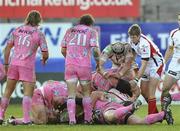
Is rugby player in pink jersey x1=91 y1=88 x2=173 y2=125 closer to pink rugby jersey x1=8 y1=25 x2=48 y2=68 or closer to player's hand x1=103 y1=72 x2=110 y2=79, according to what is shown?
player's hand x1=103 y1=72 x2=110 y2=79

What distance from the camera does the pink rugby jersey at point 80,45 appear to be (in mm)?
15352

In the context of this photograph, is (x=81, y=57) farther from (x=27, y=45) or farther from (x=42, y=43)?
(x=27, y=45)

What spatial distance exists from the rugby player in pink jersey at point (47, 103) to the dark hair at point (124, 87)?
1047 millimetres

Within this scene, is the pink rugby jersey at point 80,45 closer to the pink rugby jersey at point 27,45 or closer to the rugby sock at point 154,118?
the pink rugby jersey at point 27,45

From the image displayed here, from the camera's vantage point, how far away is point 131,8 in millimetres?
27562

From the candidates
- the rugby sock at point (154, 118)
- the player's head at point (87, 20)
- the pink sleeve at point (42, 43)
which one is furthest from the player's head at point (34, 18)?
the rugby sock at point (154, 118)

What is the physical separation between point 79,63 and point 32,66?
0.87 meters

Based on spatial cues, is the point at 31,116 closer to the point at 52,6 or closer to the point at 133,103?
the point at 133,103

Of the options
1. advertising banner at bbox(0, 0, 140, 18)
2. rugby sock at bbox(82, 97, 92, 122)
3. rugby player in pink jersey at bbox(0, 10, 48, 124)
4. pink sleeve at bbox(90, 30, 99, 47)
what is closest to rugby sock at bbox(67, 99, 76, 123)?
rugby sock at bbox(82, 97, 92, 122)

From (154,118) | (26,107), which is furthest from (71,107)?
(154,118)

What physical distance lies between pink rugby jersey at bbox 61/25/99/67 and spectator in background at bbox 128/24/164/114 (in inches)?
43.7

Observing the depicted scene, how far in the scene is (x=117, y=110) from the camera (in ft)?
48.8

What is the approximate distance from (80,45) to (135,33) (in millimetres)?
1360

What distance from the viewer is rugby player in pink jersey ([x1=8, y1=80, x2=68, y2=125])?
15.2 metres
